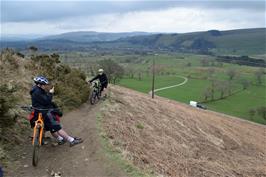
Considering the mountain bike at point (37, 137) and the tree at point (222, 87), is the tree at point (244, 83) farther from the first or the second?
the mountain bike at point (37, 137)

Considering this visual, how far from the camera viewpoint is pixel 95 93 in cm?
1535

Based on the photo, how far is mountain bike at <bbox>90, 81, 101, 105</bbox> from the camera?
49.6ft

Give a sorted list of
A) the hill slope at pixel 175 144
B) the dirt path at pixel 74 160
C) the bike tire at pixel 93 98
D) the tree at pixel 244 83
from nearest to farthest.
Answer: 1. the dirt path at pixel 74 160
2. the hill slope at pixel 175 144
3. the bike tire at pixel 93 98
4. the tree at pixel 244 83

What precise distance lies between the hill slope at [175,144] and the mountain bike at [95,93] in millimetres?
641

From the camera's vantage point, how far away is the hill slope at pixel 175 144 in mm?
10398

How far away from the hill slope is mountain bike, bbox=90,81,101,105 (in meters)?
0.64

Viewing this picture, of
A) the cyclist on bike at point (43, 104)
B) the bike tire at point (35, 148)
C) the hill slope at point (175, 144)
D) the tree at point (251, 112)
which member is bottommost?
the tree at point (251, 112)

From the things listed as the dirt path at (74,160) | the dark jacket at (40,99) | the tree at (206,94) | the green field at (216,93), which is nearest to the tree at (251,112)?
the green field at (216,93)

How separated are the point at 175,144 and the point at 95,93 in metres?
4.37

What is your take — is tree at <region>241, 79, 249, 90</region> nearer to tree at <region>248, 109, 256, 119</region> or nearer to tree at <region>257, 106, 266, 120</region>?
tree at <region>257, 106, 266, 120</region>

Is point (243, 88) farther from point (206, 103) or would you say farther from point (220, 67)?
point (220, 67)

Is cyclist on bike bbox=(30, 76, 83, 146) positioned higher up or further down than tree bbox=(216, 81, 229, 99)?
higher up

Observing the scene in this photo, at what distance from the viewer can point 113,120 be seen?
12.9m

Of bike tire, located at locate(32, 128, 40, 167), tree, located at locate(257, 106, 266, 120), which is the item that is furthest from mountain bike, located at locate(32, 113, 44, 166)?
tree, located at locate(257, 106, 266, 120)
